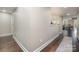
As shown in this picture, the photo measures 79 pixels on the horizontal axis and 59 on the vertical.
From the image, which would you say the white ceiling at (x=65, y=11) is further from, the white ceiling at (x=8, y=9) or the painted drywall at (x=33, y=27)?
the white ceiling at (x=8, y=9)

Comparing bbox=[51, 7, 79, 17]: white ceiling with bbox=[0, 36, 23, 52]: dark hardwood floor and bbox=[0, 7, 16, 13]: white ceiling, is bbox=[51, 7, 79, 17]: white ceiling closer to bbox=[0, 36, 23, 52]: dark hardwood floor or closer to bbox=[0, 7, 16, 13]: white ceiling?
bbox=[0, 7, 16, 13]: white ceiling

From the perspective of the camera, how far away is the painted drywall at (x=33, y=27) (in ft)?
4.38

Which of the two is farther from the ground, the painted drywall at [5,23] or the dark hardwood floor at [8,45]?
the painted drywall at [5,23]

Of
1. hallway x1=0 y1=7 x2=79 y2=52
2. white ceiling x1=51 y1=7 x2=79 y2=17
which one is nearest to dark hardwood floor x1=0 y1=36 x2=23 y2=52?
hallway x1=0 y1=7 x2=79 y2=52

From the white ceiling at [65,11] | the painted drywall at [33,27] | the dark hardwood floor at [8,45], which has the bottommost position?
the dark hardwood floor at [8,45]

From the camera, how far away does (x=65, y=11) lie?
1375mm

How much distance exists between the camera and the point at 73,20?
1411 mm

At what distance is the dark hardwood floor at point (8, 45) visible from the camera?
1329 millimetres

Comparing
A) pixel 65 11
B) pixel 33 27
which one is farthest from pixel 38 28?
pixel 65 11

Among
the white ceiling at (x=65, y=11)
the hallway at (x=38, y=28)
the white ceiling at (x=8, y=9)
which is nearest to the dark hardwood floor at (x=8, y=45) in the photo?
the hallway at (x=38, y=28)

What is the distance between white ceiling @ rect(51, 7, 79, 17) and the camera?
132 cm

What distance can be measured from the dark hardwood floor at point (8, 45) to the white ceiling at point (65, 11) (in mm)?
805
